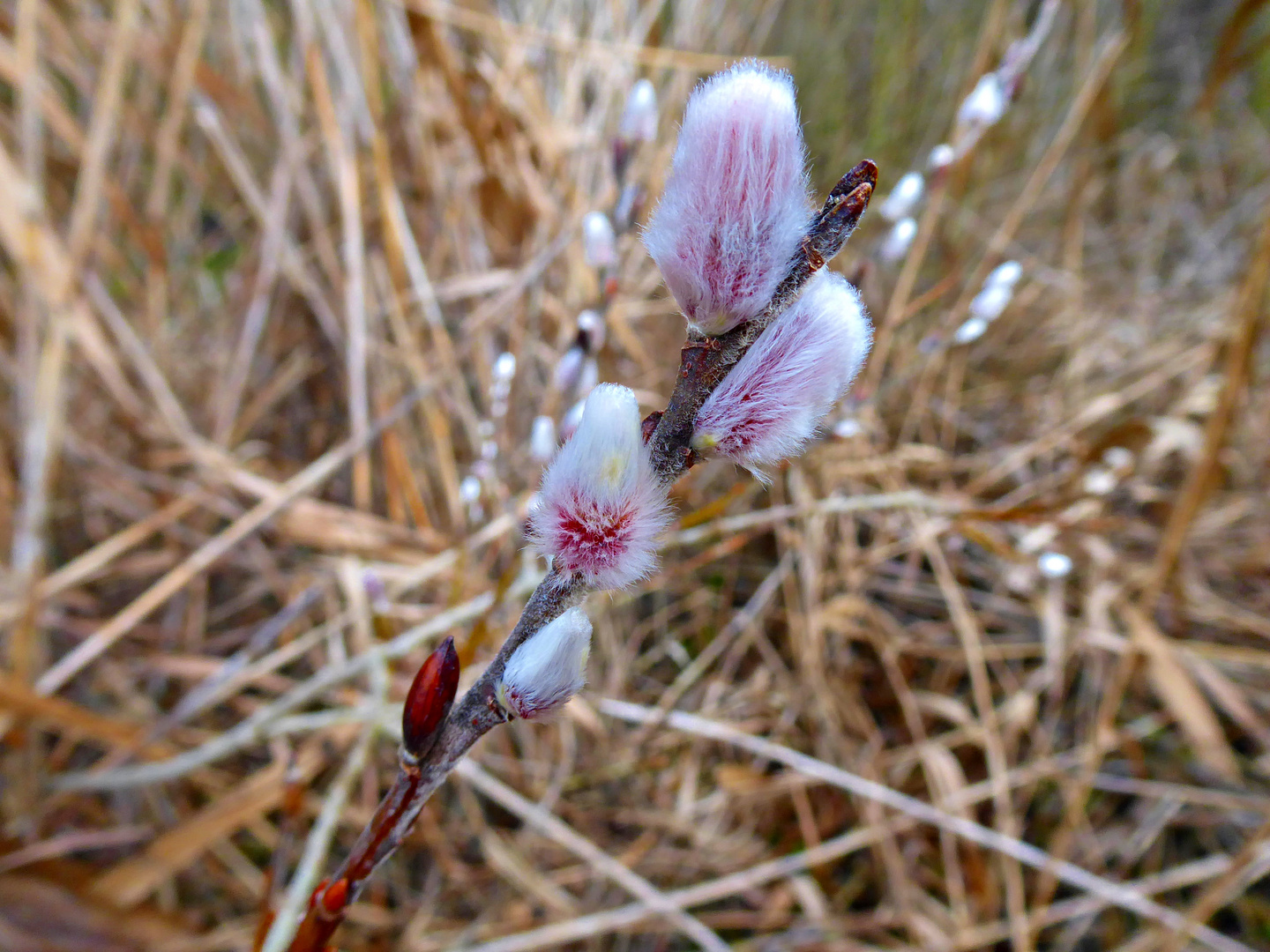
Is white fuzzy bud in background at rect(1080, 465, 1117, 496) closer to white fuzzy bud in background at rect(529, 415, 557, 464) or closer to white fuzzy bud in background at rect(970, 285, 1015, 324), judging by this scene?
white fuzzy bud in background at rect(970, 285, 1015, 324)

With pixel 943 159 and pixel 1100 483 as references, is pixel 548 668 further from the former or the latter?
pixel 1100 483

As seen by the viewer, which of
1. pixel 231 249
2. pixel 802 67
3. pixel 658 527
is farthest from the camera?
pixel 802 67

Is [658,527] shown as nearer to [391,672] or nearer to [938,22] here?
[391,672]

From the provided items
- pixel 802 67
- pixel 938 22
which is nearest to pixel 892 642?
pixel 802 67

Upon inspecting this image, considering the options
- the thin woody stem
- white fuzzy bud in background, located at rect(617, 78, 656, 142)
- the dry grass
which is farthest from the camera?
the dry grass

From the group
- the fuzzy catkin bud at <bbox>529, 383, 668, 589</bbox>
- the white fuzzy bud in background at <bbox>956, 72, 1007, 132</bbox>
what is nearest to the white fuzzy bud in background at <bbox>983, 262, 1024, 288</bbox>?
the white fuzzy bud in background at <bbox>956, 72, 1007, 132</bbox>

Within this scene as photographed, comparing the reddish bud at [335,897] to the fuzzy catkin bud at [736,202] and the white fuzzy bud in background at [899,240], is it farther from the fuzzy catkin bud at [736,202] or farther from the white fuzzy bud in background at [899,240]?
the white fuzzy bud in background at [899,240]
